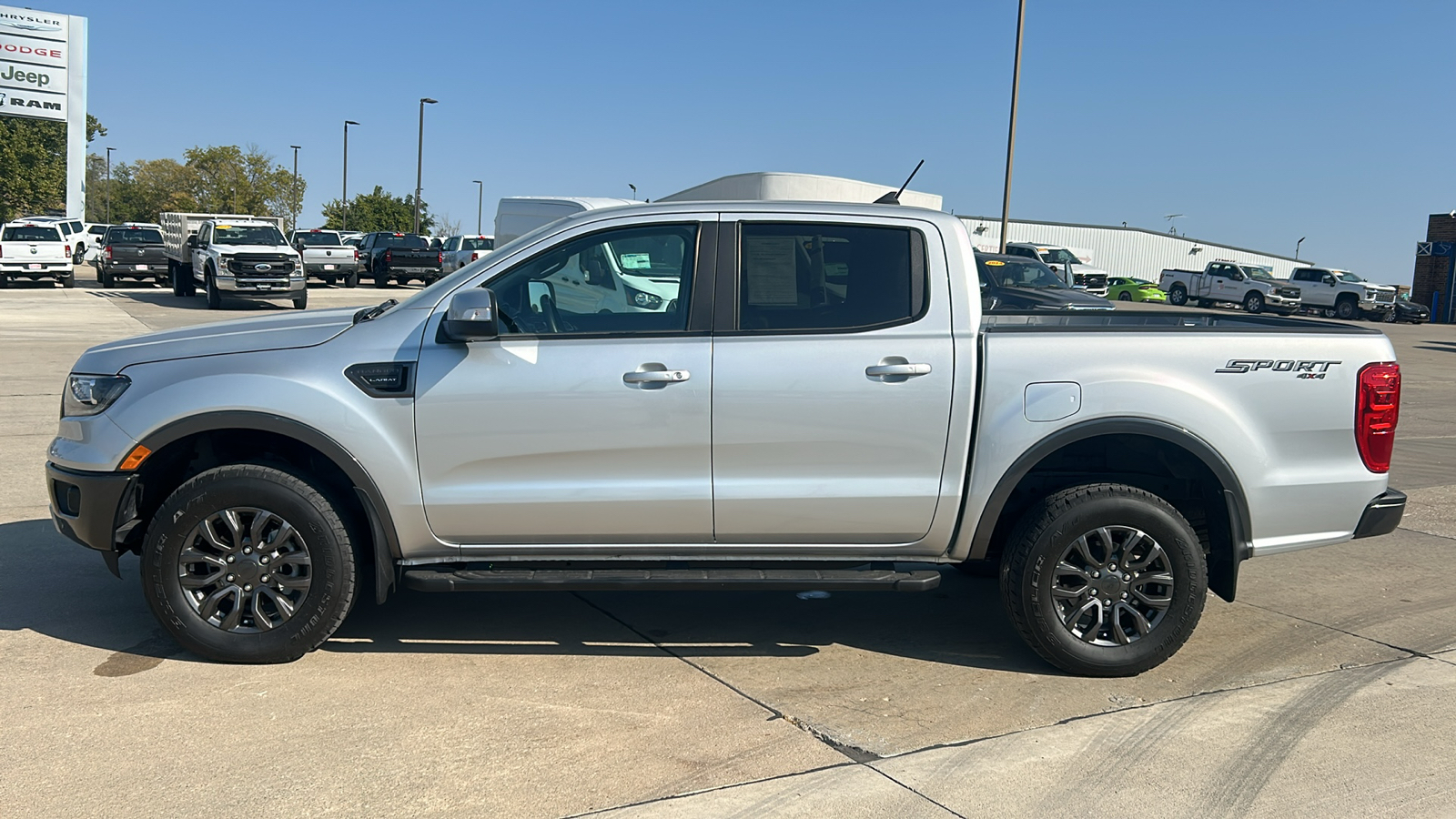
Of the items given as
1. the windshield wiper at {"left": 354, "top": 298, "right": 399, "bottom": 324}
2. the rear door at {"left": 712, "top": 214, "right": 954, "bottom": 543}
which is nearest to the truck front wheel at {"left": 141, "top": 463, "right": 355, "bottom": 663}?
the windshield wiper at {"left": 354, "top": 298, "right": 399, "bottom": 324}

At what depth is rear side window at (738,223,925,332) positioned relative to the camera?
A: 4.61m

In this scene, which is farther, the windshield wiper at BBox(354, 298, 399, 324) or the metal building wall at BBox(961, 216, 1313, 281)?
the metal building wall at BBox(961, 216, 1313, 281)

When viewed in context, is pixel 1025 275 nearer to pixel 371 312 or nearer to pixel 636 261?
pixel 636 261

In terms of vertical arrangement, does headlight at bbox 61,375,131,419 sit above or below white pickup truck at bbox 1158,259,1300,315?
below

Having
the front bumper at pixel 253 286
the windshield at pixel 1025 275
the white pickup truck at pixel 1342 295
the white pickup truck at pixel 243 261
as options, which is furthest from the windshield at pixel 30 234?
the white pickup truck at pixel 1342 295

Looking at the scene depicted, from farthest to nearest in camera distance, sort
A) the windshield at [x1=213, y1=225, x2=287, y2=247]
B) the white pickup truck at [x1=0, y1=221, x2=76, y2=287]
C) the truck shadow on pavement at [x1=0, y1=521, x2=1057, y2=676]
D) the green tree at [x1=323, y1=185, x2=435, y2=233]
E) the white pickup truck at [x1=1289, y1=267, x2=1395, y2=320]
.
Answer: the green tree at [x1=323, y1=185, x2=435, y2=233], the white pickup truck at [x1=1289, y1=267, x2=1395, y2=320], the white pickup truck at [x1=0, y1=221, x2=76, y2=287], the windshield at [x1=213, y1=225, x2=287, y2=247], the truck shadow on pavement at [x1=0, y1=521, x2=1057, y2=676]

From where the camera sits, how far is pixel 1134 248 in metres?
78.9

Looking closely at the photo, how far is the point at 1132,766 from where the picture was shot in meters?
3.84

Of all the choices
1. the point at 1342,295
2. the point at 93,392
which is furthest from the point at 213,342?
the point at 1342,295

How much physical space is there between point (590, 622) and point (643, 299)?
5.16ft

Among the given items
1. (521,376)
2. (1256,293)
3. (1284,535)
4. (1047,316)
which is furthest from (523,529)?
(1256,293)

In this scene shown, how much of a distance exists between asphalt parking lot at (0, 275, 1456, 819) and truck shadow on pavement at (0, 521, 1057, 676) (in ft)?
0.06

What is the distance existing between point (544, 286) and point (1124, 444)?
2.52 metres

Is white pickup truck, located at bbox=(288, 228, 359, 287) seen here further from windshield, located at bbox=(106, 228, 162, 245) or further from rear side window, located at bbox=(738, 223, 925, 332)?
rear side window, located at bbox=(738, 223, 925, 332)
